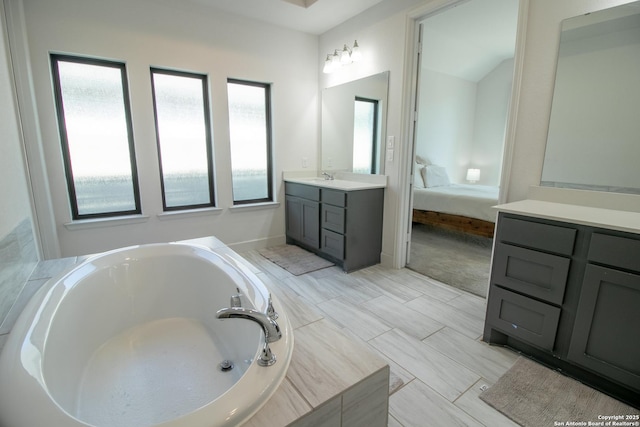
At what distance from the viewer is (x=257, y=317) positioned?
1.01m

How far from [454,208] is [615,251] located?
2649 mm

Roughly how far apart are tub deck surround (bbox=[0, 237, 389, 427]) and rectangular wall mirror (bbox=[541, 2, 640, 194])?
1.76m

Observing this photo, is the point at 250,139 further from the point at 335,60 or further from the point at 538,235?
the point at 538,235

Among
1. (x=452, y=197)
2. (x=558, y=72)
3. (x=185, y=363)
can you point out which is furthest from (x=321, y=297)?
(x=452, y=197)

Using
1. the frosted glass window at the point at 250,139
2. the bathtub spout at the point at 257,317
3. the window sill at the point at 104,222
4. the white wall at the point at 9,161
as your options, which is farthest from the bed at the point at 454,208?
the white wall at the point at 9,161

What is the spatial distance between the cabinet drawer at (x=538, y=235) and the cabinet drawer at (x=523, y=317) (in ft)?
1.01

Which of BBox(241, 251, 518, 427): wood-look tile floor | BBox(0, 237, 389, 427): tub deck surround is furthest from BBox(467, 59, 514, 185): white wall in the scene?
BBox(0, 237, 389, 427): tub deck surround

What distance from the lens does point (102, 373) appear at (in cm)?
148

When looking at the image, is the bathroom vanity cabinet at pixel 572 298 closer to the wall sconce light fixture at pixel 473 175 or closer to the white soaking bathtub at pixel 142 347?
the white soaking bathtub at pixel 142 347

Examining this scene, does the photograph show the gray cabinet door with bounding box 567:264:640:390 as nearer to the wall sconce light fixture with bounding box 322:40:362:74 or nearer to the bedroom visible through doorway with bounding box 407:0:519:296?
the bedroom visible through doorway with bounding box 407:0:519:296

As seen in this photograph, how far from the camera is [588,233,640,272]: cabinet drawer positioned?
4.24 feet

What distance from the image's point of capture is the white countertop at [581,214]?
1.36 m

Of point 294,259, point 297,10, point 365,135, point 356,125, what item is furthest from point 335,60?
point 294,259

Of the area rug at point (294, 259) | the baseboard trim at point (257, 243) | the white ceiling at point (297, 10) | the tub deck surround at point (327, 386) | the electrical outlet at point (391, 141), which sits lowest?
the area rug at point (294, 259)
